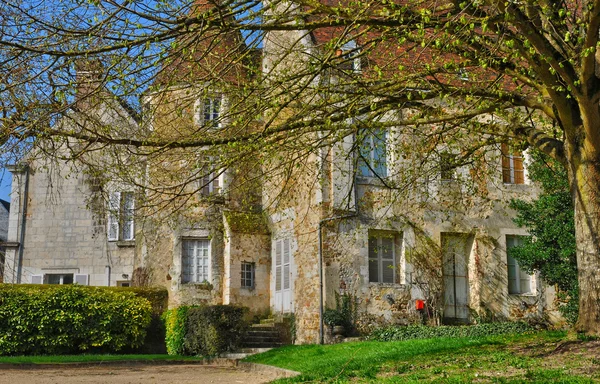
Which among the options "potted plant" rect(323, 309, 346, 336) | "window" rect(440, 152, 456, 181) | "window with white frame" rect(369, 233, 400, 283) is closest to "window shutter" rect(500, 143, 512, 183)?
"window with white frame" rect(369, 233, 400, 283)

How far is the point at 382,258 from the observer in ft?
62.3

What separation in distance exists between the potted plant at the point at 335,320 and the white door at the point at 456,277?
3332mm

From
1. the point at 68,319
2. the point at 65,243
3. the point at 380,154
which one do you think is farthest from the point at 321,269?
the point at 65,243

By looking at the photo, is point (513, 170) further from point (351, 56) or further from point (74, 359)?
point (74, 359)

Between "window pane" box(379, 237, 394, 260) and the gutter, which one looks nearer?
the gutter

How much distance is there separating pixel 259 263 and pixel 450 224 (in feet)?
18.9

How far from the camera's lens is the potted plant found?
17516 mm

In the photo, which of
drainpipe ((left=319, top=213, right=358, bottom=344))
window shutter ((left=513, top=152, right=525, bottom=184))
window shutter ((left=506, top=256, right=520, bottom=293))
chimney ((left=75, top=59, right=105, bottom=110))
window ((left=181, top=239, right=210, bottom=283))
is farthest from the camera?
window ((left=181, top=239, right=210, bottom=283))

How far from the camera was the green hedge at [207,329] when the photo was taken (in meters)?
17.2

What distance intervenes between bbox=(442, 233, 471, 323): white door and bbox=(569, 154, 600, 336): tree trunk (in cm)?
922

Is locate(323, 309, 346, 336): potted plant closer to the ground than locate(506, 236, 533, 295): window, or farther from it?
closer to the ground

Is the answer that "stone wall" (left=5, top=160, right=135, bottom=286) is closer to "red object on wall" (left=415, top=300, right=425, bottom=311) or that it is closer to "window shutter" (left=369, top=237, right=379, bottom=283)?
"window shutter" (left=369, top=237, right=379, bottom=283)

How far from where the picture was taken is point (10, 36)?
8.23 m

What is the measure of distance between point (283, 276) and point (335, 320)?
3287mm
